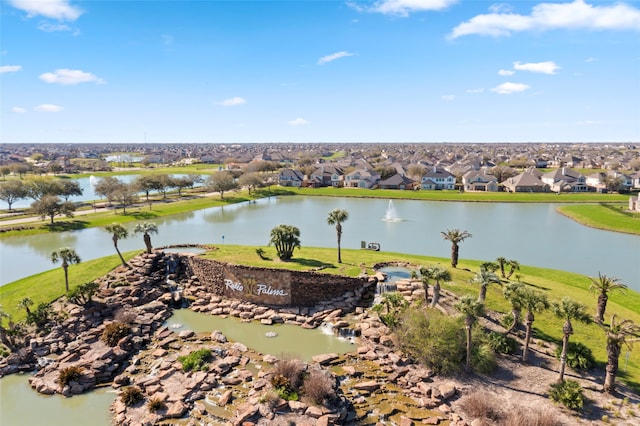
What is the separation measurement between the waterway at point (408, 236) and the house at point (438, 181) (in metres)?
26.8

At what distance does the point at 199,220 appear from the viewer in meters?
66.4

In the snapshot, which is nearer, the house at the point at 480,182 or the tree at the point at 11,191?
the tree at the point at 11,191

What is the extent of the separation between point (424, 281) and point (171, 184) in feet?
243

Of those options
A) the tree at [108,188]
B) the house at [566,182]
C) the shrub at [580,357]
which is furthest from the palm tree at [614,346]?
the house at [566,182]

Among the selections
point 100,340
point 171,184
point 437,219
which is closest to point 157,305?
point 100,340

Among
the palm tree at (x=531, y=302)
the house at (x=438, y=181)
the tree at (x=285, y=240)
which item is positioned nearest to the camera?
the palm tree at (x=531, y=302)

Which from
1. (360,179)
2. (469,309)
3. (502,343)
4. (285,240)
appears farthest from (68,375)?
(360,179)

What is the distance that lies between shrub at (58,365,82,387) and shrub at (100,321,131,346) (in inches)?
131

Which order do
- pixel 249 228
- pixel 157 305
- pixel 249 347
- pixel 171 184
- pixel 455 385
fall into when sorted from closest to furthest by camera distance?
pixel 455 385 → pixel 249 347 → pixel 157 305 → pixel 249 228 → pixel 171 184

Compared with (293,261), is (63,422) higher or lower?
lower

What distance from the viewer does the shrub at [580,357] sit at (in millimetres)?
21094

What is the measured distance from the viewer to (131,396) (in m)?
19.9

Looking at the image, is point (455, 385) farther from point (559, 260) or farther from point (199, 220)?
point (199, 220)

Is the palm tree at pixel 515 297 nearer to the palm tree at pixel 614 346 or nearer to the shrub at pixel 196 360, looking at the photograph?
the palm tree at pixel 614 346
